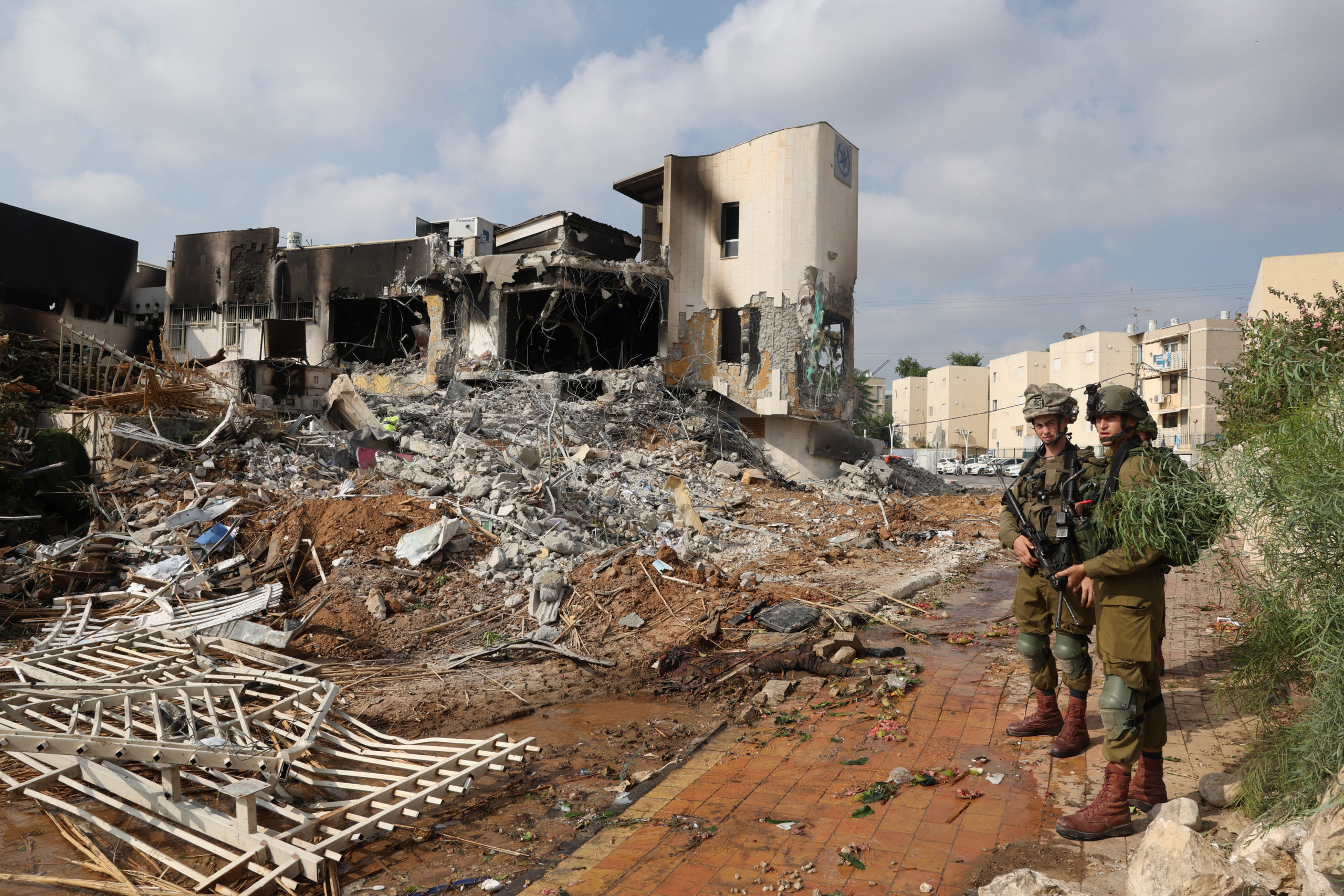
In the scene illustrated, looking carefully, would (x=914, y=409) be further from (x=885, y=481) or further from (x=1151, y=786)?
(x=1151, y=786)

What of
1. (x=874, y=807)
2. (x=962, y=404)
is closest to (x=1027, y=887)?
(x=874, y=807)

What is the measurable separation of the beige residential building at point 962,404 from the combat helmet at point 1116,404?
60150 mm

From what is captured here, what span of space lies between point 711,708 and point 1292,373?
11.8 feet

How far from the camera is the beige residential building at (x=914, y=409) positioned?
224ft

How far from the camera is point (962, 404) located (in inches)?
2477

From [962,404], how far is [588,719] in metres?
62.6

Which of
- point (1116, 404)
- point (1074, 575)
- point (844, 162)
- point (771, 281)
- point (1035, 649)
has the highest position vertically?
point (844, 162)

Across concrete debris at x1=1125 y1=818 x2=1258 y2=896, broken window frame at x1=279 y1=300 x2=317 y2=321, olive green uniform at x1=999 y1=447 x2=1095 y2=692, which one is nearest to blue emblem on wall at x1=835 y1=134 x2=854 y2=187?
broken window frame at x1=279 y1=300 x2=317 y2=321

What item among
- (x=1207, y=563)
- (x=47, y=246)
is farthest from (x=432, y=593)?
(x=47, y=246)

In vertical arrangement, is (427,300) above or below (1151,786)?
above

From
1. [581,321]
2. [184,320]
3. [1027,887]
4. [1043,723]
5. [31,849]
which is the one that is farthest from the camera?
[184,320]

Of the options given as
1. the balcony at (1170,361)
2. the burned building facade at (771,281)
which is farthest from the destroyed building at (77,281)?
the balcony at (1170,361)

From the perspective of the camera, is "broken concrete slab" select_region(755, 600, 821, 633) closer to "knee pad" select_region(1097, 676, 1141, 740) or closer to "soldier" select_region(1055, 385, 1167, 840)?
"soldier" select_region(1055, 385, 1167, 840)

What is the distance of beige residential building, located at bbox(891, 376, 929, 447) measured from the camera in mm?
68312
